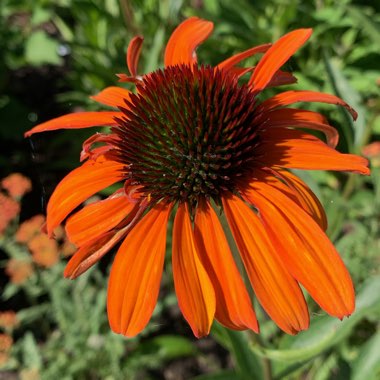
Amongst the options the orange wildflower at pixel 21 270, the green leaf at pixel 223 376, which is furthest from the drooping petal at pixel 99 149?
the orange wildflower at pixel 21 270

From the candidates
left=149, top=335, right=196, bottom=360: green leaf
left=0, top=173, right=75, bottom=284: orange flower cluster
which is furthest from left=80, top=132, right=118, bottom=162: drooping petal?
left=149, top=335, right=196, bottom=360: green leaf

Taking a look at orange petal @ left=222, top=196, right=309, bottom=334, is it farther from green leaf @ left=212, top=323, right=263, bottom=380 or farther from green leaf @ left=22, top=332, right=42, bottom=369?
green leaf @ left=22, top=332, right=42, bottom=369

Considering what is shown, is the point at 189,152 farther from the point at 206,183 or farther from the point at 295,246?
the point at 295,246

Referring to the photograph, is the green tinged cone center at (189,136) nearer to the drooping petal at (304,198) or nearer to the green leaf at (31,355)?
the drooping petal at (304,198)

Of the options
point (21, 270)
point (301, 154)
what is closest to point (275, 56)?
point (301, 154)

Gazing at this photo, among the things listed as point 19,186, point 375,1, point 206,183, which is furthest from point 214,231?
point 375,1

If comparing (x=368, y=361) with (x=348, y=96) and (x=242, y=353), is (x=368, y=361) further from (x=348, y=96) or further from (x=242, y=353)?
(x=348, y=96)

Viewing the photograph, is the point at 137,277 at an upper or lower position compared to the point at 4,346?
→ upper
